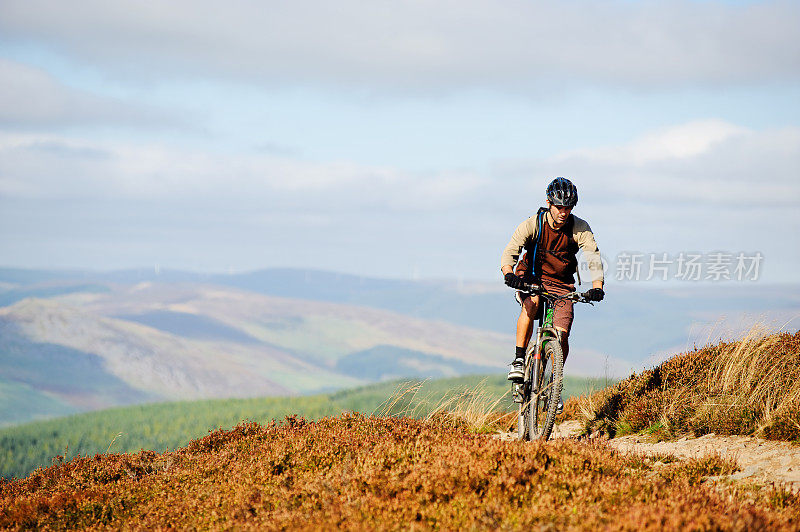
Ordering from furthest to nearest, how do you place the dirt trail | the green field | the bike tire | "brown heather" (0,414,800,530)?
the green field < the bike tire < the dirt trail < "brown heather" (0,414,800,530)

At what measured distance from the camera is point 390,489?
5289 mm

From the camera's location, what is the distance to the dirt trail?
19.5ft

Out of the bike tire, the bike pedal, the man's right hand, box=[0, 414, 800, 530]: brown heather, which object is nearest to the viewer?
box=[0, 414, 800, 530]: brown heather

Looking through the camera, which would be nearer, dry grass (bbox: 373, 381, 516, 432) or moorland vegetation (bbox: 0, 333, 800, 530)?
moorland vegetation (bbox: 0, 333, 800, 530)

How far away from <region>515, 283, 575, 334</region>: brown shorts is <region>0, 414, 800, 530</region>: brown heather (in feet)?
5.00

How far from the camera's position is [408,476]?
17.8 feet

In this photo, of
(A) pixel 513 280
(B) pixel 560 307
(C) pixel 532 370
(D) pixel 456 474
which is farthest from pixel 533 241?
(D) pixel 456 474

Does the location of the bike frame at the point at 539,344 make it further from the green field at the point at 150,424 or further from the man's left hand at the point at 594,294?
the green field at the point at 150,424

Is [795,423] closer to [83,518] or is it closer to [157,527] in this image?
[157,527]

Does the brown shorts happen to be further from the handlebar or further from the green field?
the green field

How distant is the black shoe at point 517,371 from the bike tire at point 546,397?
23cm

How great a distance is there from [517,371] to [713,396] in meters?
2.70

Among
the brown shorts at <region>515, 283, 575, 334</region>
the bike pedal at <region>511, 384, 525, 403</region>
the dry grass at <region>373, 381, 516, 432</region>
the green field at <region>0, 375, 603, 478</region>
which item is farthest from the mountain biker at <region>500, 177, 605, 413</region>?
the green field at <region>0, 375, 603, 478</region>

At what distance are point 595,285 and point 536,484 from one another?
3.24 metres
